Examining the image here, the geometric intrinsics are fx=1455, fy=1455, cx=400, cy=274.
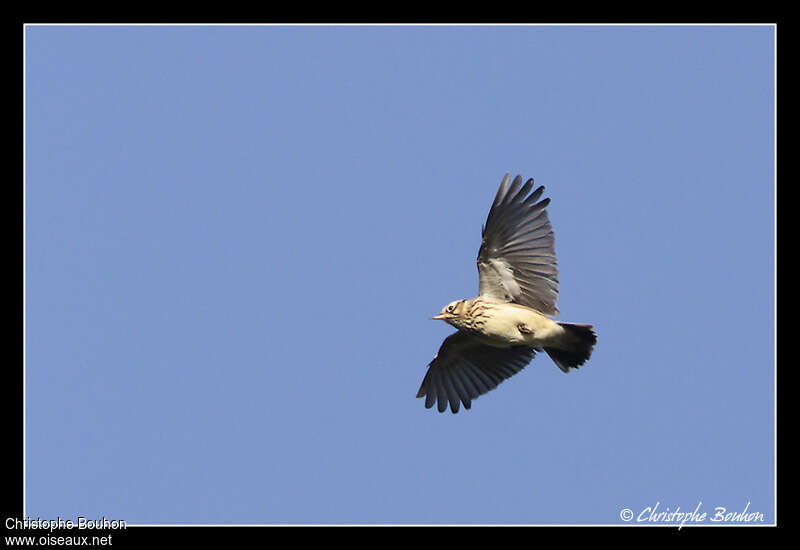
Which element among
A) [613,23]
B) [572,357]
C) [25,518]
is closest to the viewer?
[25,518]

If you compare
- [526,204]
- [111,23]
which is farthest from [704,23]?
[111,23]

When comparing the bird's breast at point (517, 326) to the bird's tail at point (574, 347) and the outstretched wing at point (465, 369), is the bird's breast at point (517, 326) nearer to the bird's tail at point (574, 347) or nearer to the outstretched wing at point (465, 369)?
the bird's tail at point (574, 347)

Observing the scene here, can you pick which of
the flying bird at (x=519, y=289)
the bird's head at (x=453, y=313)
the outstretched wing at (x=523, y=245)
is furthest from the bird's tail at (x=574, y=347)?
the bird's head at (x=453, y=313)

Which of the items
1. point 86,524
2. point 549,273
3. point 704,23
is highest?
point 704,23

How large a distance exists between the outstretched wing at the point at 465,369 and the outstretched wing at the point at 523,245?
159 cm

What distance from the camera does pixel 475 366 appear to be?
23.1 m

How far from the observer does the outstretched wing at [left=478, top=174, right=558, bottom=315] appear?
2119cm

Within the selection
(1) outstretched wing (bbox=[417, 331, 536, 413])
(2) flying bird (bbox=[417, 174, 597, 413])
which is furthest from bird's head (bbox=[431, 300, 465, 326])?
(1) outstretched wing (bbox=[417, 331, 536, 413])

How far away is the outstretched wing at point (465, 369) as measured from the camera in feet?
75.0

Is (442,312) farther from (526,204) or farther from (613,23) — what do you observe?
(613,23)

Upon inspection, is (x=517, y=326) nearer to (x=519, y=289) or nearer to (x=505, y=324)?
(x=505, y=324)

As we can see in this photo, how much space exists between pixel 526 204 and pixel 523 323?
5.71ft

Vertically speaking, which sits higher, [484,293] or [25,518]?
[484,293]

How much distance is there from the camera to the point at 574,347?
68.9 ft
